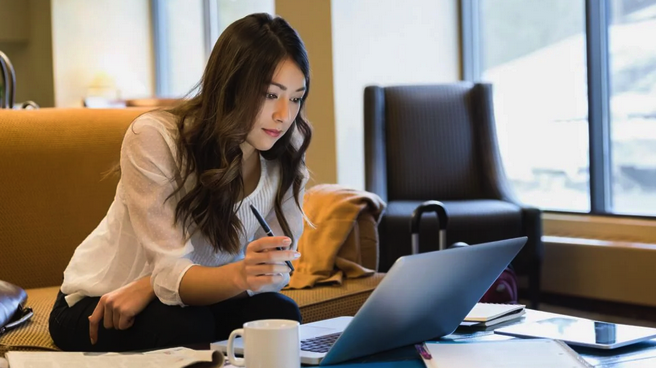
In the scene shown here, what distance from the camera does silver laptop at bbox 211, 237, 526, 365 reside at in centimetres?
108

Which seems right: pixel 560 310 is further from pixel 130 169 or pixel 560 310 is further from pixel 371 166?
pixel 130 169

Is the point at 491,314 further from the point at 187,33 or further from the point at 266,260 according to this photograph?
the point at 187,33

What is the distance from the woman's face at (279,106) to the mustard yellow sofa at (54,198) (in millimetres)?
630

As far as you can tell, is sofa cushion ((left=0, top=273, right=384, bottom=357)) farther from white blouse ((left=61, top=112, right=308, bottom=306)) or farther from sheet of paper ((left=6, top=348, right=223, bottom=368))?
sheet of paper ((left=6, top=348, right=223, bottom=368))

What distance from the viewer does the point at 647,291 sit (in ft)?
10.2

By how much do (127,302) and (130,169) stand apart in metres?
0.24

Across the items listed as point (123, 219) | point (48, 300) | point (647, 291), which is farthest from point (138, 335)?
point (647, 291)

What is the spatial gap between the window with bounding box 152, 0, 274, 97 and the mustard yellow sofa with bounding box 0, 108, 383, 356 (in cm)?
328

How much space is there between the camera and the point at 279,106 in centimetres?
150

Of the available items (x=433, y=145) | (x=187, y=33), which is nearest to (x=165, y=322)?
(x=433, y=145)

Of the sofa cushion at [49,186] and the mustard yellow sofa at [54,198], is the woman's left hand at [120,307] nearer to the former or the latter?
the mustard yellow sofa at [54,198]

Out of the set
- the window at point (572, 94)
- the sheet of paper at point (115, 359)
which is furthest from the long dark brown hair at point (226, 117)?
the window at point (572, 94)

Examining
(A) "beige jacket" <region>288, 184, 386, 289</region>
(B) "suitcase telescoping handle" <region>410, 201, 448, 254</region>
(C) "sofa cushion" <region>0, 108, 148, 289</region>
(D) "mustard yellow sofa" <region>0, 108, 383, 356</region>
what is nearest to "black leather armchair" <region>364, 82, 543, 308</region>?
(B) "suitcase telescoping handle" <region>410, 201, 448, 254</region>

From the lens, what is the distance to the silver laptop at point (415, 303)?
1082mm
